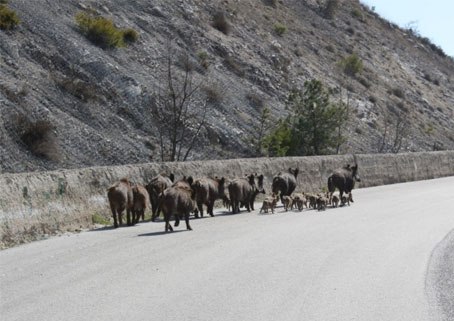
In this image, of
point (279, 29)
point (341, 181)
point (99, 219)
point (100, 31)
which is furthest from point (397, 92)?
point (99, 219)

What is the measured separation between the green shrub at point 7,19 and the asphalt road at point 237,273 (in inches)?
723

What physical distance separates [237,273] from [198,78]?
102 feet

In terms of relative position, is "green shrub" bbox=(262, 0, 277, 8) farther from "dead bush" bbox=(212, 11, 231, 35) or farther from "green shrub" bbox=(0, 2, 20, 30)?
"green shrub" bbox=(0, 2, 20, 30)

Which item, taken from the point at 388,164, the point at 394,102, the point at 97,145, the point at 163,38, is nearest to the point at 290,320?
the point at 97,145

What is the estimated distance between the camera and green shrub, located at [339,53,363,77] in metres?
59.5

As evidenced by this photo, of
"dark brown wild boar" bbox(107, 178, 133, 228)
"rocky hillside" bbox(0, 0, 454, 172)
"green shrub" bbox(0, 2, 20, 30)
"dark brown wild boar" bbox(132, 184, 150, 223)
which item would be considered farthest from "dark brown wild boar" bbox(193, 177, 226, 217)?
"green shrub" bbox(0, 2, 20, 30)

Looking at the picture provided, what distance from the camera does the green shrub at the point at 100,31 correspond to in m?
38.0

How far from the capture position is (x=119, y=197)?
1808 centimetres

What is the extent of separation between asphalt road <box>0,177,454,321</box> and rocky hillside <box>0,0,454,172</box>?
11.9 m

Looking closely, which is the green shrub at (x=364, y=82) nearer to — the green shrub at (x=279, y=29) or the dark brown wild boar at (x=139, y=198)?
the green shrub at (x=279, y=29)

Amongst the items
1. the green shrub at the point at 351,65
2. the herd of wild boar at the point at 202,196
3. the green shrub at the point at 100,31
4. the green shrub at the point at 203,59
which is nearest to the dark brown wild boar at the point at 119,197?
the herd of wild boar at the point at 202,196

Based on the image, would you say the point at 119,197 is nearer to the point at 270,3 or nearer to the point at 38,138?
the point at 38,138

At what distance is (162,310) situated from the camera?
365 inches

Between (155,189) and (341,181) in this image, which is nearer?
(155,189)
